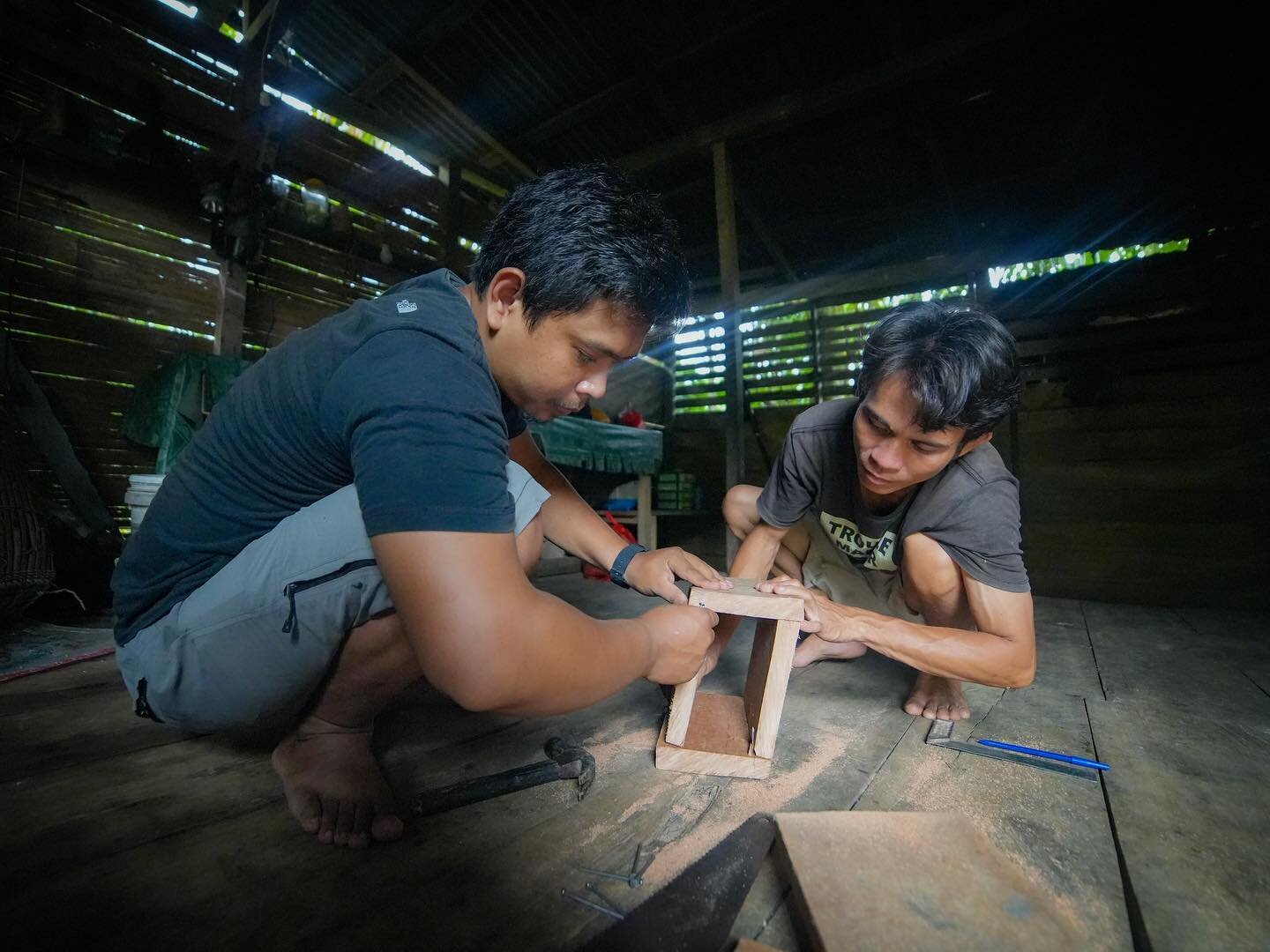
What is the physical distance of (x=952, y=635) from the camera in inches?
64.7

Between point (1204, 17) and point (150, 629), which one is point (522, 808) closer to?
point (150, 629)

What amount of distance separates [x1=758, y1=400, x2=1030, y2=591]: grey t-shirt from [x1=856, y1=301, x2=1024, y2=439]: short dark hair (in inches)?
7.8

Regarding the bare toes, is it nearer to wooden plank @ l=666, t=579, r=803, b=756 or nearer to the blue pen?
wooden plank @ l=666, t=579, r=803, b=756

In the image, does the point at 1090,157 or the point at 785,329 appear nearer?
the point at 1090,157

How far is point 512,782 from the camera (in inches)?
51.3

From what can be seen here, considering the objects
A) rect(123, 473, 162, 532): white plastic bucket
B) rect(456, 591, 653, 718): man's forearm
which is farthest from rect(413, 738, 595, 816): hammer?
rect(123, 473, 162, 532): white plastic bucket

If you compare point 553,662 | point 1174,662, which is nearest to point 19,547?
point 553,662

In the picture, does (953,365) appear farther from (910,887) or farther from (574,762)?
(574,762)

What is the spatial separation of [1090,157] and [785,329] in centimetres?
285

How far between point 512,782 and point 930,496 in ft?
5.19

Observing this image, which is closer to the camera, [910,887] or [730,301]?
[910,887]

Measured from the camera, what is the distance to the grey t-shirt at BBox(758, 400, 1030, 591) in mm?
1736

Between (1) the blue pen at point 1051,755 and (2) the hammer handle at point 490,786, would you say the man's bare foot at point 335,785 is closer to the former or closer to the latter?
(2) the hammer handle at point 490,786

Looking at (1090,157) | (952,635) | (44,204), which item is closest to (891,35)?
(1090,157)
